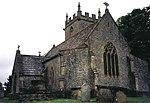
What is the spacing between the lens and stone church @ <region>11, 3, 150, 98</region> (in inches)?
1298

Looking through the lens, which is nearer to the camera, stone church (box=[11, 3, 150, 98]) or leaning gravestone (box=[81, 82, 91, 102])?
leaning gravestone (box=[81, 82, 91, 102])

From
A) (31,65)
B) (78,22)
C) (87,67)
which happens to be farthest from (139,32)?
(31,65)

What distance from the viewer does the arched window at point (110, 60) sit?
34.5 metres

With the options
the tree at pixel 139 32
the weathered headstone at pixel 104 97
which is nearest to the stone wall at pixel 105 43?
the weathered headstone at pixel 104 97

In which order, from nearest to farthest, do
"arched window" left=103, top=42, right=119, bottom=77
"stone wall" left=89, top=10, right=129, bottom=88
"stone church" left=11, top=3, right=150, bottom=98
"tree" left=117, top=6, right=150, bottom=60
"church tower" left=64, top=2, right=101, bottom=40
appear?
"stone church" left=11, top=3, right=150, bottom=98
"stone wall" left=89, top=10, right=129, bottom=88
"arched window" left=103, top=42, right=119, bottom=77
"tree" left=117, top=6, right=150, bottom=60
"church tower" left=64, top=2, right=101, bottom=40

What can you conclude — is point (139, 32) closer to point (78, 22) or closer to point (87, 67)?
point (78, 22)

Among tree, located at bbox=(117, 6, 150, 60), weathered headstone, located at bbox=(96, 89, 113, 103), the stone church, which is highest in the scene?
tree, located at bbox=(117, 6, 150, 60)

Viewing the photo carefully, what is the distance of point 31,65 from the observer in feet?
131

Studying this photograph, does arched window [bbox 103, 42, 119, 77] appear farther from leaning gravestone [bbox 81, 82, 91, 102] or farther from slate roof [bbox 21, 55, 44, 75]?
slate roof [bbox 21, 55, 44, 75]

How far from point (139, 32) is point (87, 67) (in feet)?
68.3

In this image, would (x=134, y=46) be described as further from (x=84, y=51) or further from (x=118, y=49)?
(x=84, y=51)

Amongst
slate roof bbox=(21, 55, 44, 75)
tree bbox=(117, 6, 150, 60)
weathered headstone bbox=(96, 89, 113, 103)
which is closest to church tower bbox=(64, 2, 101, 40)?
tree bbox=(117, 6, 150, 60)

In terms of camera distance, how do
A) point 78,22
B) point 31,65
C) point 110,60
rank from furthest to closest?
point 78,22, point 31,65, point 110,60

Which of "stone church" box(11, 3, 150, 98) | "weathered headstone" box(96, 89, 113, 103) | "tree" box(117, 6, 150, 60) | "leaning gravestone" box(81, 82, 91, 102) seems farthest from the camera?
"tree" box(117, 6, 150, 60)
